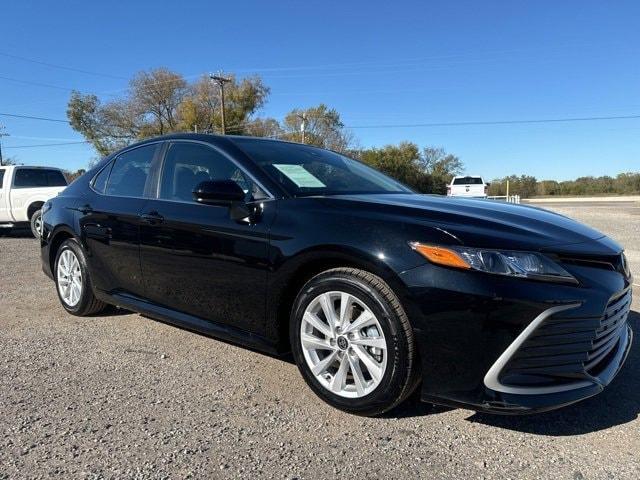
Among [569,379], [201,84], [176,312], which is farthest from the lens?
[201,84]

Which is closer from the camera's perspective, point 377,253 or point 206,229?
point 377,253

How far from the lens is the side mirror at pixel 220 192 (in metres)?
3.19

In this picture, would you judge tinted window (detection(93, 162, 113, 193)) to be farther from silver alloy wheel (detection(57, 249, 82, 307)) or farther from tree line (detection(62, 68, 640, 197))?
tree line (detection(62, 68, 640, 197))

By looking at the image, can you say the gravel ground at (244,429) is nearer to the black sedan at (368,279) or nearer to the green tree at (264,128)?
the black sedan at (368,279)

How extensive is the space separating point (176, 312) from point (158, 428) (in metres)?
1.15

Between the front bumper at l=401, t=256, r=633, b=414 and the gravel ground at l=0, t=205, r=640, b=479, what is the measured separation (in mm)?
256

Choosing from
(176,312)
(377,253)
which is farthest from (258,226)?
(176,312)

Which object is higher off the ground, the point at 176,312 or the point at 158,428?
the point at 176,312

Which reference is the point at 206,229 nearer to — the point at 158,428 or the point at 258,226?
the point at 258,226

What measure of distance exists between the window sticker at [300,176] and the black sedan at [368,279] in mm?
13

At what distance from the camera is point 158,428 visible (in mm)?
2697

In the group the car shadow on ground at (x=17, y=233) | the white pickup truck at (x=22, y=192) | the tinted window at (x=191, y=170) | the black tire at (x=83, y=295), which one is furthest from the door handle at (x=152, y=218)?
the car shadow on ground at (x=17, y=233)

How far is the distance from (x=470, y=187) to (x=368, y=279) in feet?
72.7

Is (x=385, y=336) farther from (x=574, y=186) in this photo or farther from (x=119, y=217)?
(x=574, y=186)
